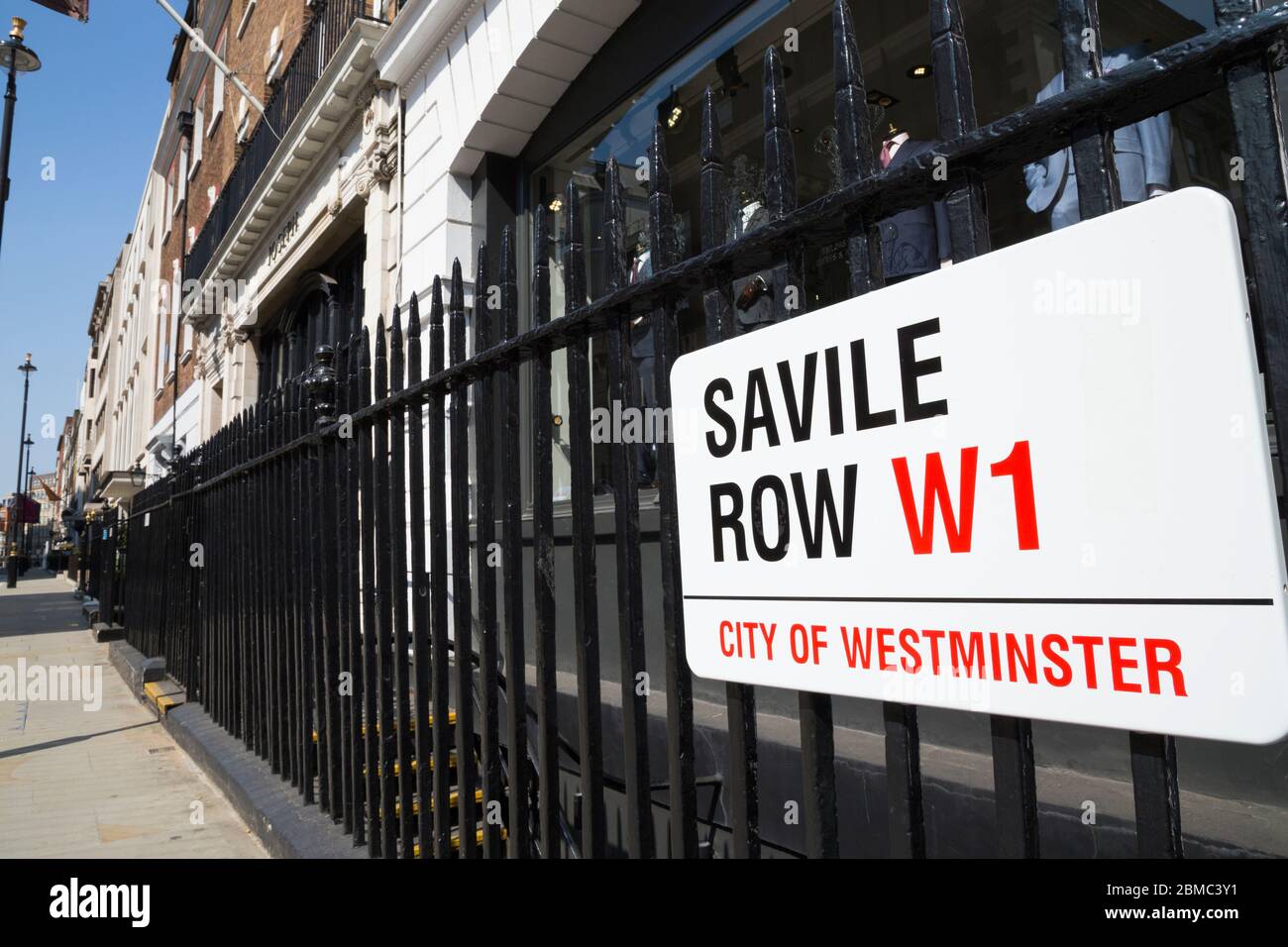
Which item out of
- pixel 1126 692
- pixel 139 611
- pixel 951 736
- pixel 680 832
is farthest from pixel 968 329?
pixel 139 611

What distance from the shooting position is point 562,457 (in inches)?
233

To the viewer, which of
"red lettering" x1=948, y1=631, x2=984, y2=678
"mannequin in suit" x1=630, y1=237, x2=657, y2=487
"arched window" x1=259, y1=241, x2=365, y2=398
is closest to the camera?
"red lettering" x1=948, y1=631, x2=984, y2=678

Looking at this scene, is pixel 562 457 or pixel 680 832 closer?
pixel 680 832

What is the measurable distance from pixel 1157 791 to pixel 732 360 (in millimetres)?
1016

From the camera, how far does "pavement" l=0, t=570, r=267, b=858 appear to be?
389 cm

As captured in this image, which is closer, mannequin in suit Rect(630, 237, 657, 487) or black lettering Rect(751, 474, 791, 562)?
black lettering Rect(751, 474, 791, 562)

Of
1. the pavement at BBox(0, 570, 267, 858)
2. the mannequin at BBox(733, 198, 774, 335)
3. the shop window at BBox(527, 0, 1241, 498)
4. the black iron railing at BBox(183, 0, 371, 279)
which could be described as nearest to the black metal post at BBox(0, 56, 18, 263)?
the black iron railing at BBox(183, 0, 371, 279)

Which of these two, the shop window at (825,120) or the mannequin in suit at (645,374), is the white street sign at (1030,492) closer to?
the shop window at (825,120)

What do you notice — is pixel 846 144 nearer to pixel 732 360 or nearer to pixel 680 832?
pixel 732 360

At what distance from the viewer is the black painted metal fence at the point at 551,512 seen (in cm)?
116

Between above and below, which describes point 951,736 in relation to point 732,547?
below

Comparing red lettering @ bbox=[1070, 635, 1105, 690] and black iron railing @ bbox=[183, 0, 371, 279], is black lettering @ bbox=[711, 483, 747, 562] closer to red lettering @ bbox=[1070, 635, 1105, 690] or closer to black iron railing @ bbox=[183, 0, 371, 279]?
red lettering @ bbox=[1070, 635, 1105, 690]

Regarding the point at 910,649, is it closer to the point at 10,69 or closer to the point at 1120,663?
the point at 1120,663

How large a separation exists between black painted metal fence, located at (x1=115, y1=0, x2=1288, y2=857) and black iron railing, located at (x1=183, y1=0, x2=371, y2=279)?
6452 millimetres
